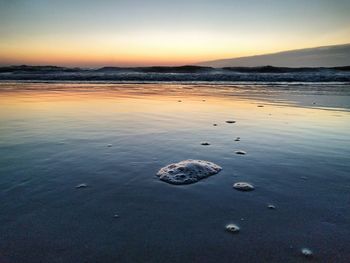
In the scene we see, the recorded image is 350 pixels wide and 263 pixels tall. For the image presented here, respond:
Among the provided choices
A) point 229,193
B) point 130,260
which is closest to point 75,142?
point 229,193

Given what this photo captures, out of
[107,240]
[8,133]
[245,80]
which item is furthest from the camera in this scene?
[245,80]

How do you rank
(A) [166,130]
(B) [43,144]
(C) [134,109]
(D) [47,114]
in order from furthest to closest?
(C) [134,109] → (D) [47,114] → (A) [166,130] → (B) [43,144]

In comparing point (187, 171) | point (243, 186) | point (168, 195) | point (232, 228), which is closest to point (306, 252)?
point (232, 228)

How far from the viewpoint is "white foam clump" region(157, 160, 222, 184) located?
10.2 ft

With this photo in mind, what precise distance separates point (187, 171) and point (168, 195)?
55cm

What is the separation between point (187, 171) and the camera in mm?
3264

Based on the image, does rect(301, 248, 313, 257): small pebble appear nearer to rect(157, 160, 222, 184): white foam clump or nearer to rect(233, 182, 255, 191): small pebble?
rect(233, 182, 255, 191): small pebble

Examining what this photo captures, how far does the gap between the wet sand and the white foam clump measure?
9cm

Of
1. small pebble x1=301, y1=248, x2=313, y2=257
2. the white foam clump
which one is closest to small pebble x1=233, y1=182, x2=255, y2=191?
→ the white foam clump

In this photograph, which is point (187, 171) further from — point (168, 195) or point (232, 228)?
point (232, 228)

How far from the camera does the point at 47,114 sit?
6.87m

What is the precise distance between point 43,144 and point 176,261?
3.18 m

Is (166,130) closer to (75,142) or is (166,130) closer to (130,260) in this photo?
(75,142)

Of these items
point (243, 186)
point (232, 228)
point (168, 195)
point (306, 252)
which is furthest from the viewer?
point (243, 186)
